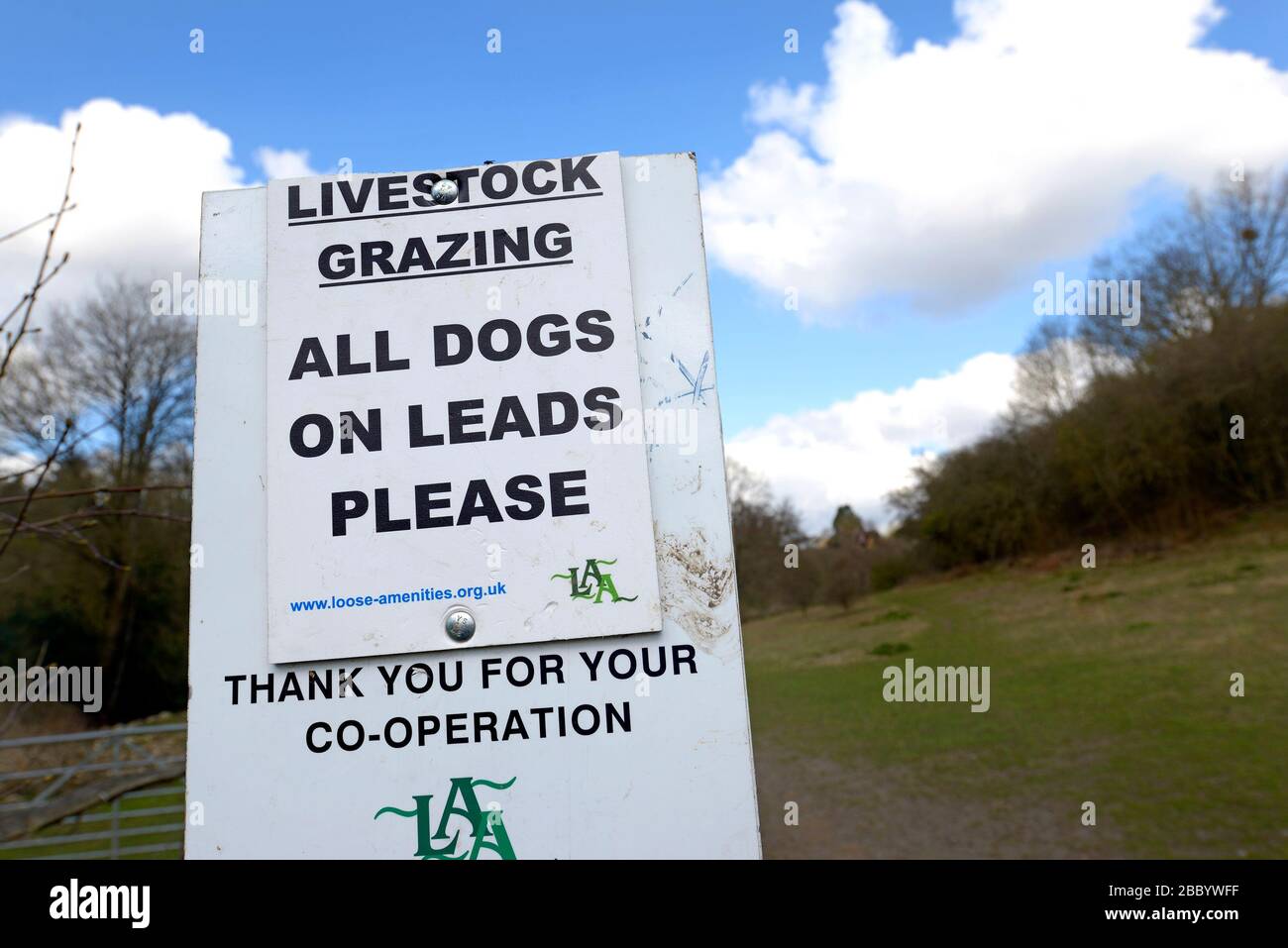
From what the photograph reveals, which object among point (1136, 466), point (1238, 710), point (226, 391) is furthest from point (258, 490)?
point (1136, 466)

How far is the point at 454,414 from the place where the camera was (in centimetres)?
191

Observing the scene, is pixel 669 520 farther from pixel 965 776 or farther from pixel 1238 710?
pixel 1238 710

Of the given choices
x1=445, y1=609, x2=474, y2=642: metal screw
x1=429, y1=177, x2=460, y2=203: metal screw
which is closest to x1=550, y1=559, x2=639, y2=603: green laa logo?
x1=445, y1=609, x2=474, y2=642: metal screw

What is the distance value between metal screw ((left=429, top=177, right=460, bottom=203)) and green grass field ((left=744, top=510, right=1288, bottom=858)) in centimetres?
745

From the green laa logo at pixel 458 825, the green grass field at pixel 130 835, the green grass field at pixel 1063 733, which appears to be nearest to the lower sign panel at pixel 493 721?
the green laa logo at pixel 458 825

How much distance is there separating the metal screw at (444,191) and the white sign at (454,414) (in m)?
0.01

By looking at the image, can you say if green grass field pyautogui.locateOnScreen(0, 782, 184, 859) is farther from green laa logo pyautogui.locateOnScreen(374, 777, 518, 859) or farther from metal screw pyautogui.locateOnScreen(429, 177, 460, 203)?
metal screw pyautogui.locateOnScreen(429, 177, 460, 203)

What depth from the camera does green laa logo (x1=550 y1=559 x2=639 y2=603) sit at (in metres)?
1.84

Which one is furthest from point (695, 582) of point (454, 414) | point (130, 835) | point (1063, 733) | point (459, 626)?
point (130, 835)

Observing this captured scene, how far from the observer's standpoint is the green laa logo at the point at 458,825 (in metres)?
1.77

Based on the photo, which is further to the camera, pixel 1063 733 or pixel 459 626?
pixel 1063 733

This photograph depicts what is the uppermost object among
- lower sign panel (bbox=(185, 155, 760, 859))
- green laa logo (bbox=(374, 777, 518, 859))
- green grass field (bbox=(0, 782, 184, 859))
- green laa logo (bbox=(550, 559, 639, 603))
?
green laa logo (bbox=(550, 559, 639, 603))

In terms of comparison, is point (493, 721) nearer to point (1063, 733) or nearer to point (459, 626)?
point (459, 626)

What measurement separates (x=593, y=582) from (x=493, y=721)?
1.15ft
